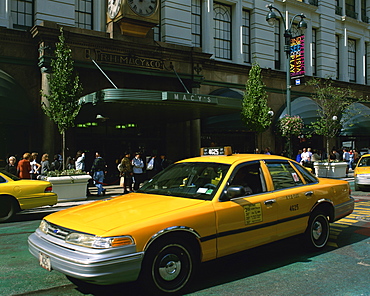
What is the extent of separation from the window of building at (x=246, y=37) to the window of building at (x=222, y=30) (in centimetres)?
114

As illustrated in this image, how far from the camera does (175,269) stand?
4270 mm

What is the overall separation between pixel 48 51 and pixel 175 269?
14.7 m

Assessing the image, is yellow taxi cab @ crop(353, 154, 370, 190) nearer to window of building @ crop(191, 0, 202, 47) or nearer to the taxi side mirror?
the taxi side mirror

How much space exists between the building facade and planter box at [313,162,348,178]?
4537mm

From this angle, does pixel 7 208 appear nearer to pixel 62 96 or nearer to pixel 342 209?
pixel 62 96

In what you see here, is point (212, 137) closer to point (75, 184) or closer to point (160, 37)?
point (160, 37)

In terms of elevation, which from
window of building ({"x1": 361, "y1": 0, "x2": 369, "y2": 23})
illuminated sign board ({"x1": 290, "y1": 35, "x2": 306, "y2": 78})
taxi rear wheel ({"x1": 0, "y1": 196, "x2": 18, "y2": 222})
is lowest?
taxi rear wheel ({"x1": 0, "y1": 196, "x2": 18, "y2": 222})

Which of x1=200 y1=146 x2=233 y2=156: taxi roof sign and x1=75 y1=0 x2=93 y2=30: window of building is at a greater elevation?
x1=75 y1=0 x2=93 y2=30: window of building

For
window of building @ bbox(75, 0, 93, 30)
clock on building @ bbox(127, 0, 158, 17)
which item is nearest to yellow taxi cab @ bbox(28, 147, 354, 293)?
clock on building @ bbox(127, 0, 158, 17)

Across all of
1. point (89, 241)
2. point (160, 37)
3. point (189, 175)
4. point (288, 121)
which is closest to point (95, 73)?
point (160, 37)

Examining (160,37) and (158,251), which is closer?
(158,251)

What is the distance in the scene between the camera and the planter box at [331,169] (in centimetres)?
2039

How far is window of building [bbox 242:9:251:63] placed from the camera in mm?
25202

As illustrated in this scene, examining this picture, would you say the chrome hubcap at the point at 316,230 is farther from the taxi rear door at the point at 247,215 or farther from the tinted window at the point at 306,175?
the taxi rear door at the point at 247,215
